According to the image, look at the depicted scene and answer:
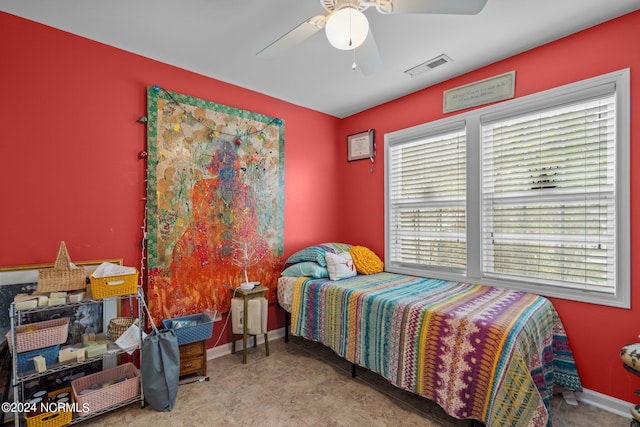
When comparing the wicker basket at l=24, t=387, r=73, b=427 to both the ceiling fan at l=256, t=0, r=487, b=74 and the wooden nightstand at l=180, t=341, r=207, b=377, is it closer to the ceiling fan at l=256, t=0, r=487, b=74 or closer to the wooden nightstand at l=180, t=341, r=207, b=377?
the wooden nightstand at l=180, t=341, r=207, b=377

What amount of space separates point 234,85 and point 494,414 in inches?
131

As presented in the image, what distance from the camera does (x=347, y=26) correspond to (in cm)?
141

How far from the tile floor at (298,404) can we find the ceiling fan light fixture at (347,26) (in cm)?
225

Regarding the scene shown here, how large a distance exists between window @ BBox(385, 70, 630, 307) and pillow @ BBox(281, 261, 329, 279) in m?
0.96

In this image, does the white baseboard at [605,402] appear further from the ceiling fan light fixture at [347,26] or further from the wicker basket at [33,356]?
the wicker basket at [33,356]

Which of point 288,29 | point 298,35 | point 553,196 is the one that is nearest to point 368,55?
point 298,35

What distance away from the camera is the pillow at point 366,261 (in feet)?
10.9

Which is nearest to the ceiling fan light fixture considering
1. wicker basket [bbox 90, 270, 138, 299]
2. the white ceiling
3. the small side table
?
the white ceiling

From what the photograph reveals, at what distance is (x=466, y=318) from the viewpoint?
1889 mm

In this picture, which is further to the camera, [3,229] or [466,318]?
[3,229]

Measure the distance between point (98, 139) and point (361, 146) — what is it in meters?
2.69

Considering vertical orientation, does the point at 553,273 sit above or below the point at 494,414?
above

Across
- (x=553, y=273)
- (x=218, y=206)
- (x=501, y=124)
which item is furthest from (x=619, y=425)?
(x=218, y=206)

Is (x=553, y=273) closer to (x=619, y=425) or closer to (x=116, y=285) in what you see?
(x=619, y=425)
